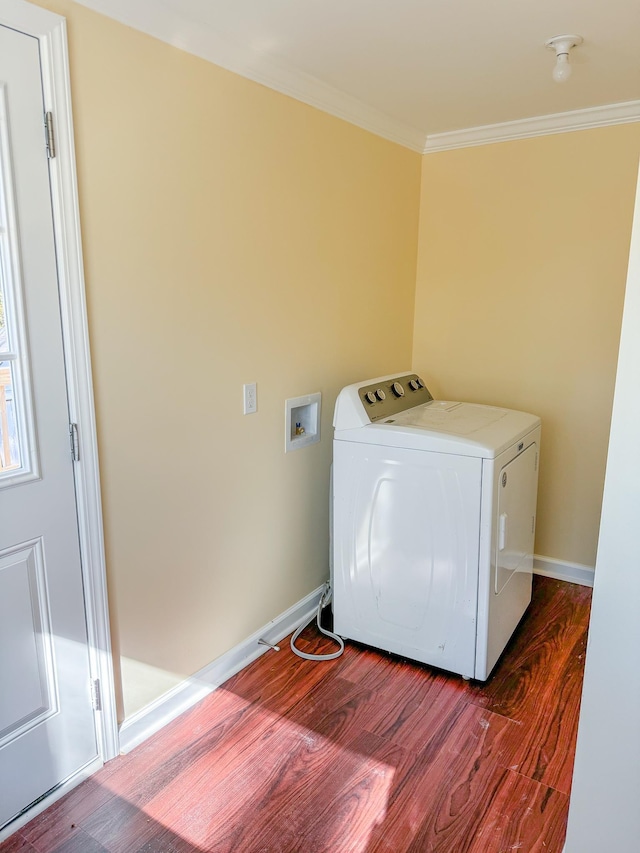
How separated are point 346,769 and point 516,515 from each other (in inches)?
45.0

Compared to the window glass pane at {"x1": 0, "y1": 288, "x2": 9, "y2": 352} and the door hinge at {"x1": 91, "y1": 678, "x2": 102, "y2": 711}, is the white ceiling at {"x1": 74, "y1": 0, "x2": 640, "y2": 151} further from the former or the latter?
the door hinge at {"x1": 91, "y1": 678, "x2": 102, "y2": 711}

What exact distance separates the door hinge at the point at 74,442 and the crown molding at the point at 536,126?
2.36 meters

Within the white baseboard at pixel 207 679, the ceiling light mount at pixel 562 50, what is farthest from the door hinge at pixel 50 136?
→ the white baseboard at pixel 207 679

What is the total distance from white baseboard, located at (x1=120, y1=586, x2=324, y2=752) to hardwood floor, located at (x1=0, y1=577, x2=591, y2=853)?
Answer: 0.04 meters

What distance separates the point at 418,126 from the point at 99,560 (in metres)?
2.42

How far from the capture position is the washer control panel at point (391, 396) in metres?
2.35

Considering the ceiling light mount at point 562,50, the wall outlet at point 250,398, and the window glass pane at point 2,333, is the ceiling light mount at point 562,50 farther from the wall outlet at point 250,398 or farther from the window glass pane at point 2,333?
the window glass pane at point 2,333

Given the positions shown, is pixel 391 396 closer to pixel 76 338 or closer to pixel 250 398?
pixel 250 398

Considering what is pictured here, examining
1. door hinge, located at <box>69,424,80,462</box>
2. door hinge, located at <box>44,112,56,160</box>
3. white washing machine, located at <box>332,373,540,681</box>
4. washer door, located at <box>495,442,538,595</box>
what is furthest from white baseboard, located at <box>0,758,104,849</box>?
door hinge, located at <box>44,112,56,160</box>

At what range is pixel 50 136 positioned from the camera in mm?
1457

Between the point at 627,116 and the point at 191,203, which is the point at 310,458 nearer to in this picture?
the point at 191,203

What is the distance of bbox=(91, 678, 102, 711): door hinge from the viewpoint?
1770 mm

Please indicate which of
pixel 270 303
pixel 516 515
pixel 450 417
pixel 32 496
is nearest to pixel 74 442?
pixel 32 496

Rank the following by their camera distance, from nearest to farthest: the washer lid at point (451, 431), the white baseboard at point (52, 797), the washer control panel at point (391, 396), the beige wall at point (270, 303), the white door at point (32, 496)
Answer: the white door at point (32, 496) → the white baseboard at point (52, 797) → the beige wall at point (270, 303) → the washer lid at point (451, 431) → the washer control panel at point (391, 396)
